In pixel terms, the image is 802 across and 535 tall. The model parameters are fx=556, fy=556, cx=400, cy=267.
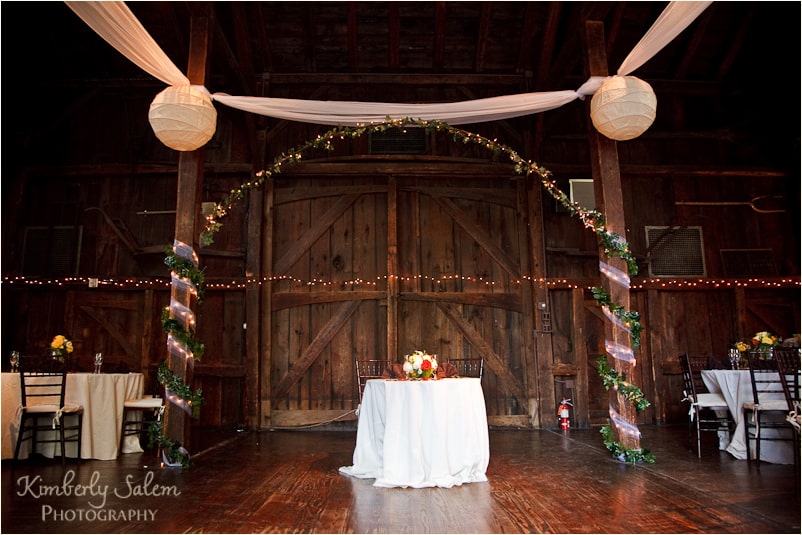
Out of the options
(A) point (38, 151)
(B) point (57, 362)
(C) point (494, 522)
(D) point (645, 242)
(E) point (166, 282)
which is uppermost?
(A) point (38, 151)

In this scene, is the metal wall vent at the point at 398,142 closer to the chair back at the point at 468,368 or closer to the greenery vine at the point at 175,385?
the chair back at the point at 468,368

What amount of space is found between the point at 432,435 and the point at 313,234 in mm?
4446

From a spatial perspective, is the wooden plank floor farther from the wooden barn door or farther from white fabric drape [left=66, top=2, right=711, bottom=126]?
white fabric drape [left=66, top=2, right=711, bottom=126]

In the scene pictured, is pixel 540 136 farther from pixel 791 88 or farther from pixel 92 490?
pixel 92 490

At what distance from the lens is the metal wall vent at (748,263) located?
8.23m

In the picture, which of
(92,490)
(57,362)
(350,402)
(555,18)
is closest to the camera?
(92,490)

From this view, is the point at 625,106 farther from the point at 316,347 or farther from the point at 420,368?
the point at 316,347

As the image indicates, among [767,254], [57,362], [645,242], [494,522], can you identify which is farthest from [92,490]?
[767,254]

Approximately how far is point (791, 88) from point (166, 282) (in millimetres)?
9345

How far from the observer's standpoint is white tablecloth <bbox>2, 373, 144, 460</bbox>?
16.4 feet

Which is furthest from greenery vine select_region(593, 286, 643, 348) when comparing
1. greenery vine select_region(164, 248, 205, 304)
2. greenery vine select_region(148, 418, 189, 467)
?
greenery vine select_region(148, 418, 189, 467)

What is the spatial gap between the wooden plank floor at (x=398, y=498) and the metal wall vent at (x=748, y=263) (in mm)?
3994

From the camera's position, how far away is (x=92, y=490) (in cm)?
387

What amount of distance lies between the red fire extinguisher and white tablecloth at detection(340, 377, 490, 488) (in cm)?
349
